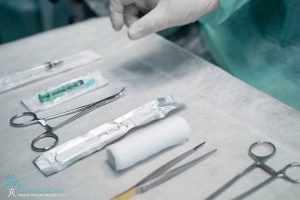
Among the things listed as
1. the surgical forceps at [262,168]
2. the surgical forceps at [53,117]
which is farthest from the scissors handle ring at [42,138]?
the surgical forceps at [262,168]

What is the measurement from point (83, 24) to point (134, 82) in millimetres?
430

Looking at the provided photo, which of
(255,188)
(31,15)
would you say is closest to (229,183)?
(255,188)

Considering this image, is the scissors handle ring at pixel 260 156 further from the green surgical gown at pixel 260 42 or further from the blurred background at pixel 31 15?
the blurred background at pixel 31 15

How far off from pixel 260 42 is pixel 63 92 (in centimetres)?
58

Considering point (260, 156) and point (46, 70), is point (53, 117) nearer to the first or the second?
point (46, 70)

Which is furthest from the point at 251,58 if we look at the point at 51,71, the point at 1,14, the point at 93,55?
the point at 1,14

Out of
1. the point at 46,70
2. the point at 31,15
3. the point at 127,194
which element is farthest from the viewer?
the point at 31,15

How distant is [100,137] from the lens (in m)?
0.77

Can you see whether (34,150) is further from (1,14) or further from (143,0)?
(1,14)

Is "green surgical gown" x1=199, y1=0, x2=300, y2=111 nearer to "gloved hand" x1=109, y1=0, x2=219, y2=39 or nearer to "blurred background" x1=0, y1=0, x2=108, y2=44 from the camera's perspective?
"gloved hand" x1=109, y1=0, x2=219, y2=39

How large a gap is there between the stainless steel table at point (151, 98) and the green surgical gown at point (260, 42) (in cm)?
13

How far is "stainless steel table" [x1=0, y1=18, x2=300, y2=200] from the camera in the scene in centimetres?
68

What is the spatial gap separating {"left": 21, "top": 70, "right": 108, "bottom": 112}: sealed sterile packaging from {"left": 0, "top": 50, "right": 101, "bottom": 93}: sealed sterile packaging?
70 mm

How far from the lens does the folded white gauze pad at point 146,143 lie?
69 cm
